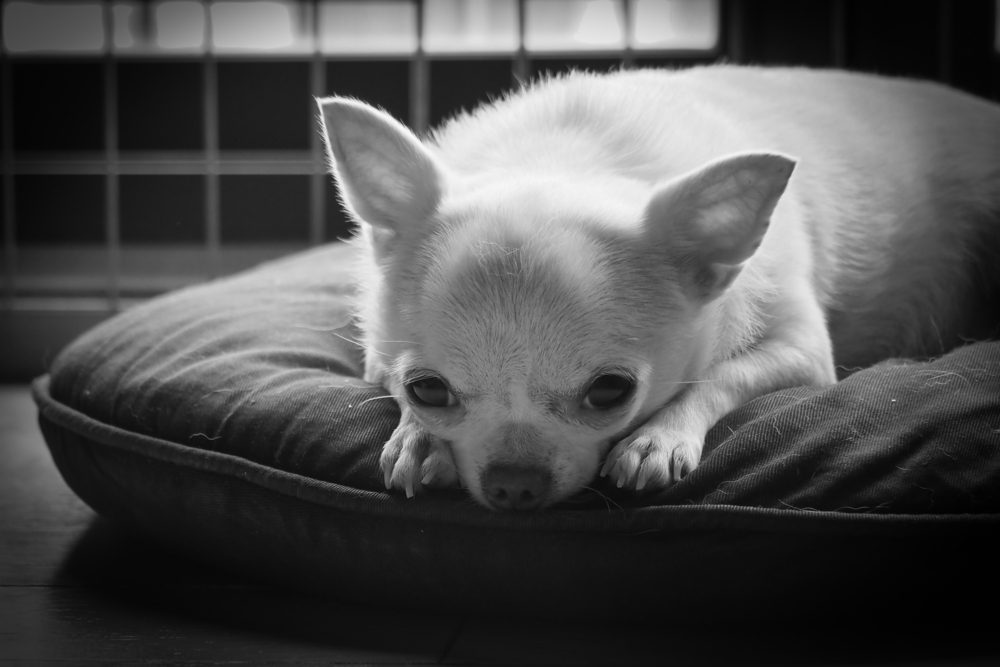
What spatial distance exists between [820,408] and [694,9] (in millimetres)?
2758

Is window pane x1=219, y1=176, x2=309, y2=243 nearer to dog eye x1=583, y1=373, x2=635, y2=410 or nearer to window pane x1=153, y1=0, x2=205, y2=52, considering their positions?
window pane x1=153, y1=0, x2=205, y2=52

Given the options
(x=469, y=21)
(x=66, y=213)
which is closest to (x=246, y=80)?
(x=66, y=213)

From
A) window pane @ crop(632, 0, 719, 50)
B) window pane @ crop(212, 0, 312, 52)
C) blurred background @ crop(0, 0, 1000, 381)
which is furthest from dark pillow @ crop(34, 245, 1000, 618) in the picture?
window pane @ crop(212, 0, 312, 52)

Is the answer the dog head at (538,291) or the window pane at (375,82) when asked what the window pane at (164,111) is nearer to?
the window pane at (375,82)

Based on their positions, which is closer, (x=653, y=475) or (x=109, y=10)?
(x=653, y=475)

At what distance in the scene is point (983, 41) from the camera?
3.78 meters

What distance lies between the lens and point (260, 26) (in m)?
5.17

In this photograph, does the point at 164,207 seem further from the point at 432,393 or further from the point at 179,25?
the point at 432,393

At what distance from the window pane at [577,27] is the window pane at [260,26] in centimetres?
108

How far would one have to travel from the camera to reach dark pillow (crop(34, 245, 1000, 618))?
1510mm

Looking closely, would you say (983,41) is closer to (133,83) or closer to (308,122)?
(308,122)

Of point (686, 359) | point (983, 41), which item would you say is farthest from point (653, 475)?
point (983, 41)

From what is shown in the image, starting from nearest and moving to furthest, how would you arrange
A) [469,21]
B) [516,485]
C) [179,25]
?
[516,485] < [179,25] < [469,21]

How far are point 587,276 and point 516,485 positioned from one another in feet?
1.03
